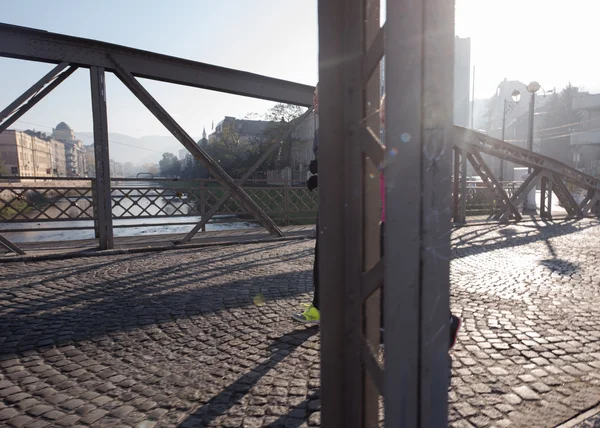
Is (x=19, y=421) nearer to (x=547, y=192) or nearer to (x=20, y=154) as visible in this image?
(x=547, y=192)

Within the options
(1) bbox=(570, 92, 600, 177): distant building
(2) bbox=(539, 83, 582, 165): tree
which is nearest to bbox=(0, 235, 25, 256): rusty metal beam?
(1) bbox=(570, 92, 600, 177): distant building

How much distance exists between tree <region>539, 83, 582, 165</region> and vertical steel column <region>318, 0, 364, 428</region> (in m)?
67.1

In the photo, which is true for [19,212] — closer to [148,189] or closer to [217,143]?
[148,189]

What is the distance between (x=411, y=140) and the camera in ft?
4.00

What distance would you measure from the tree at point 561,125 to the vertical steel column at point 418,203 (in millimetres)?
67330

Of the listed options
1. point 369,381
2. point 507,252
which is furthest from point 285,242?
point 369,381

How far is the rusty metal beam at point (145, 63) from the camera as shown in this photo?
607 cm

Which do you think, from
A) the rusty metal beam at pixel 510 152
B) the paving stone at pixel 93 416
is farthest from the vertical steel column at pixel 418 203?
the rusty metal beam at pixel 510 152

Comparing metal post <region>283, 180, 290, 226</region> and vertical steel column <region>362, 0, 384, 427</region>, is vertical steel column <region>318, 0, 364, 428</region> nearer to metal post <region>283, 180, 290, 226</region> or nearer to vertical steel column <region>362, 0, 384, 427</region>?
vertical steel column <region>362, 0, 384, 427</region>

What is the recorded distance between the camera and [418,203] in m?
1.23

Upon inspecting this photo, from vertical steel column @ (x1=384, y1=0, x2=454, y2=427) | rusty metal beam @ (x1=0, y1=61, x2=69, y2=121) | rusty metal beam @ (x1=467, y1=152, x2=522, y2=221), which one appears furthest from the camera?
rusty metal beam @ (x1=467, y1=152, x2=522, y2=221)

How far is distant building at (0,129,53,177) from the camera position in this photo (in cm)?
6638

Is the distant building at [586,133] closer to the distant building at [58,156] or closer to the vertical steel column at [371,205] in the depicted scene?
the vertical steel column at [371,205]

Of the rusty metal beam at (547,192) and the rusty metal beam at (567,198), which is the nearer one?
the rusty metal beam at (547,192)
